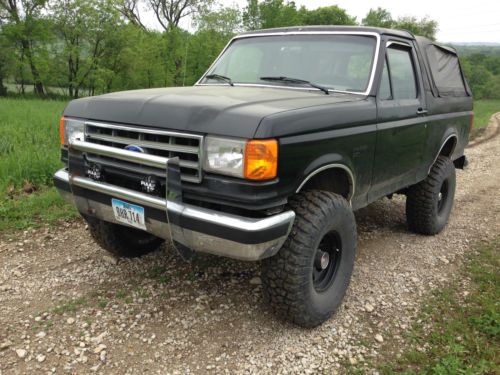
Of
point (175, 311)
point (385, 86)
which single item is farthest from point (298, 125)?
point (175, 311)

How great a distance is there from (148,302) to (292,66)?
2.20 m

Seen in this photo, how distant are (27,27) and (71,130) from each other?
34.4 meters

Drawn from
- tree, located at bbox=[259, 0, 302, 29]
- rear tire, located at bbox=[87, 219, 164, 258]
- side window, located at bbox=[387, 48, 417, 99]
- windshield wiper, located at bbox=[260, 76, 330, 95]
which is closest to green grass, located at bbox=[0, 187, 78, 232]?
rear tire, located at bbox=[87, 219, 164, 258]

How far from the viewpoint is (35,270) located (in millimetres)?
3592

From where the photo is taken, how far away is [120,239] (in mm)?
3641

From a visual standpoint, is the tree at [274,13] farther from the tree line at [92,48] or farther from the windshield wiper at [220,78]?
the windshield wiper at [220,78]

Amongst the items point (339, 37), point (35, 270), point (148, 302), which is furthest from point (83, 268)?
point (339, 37)

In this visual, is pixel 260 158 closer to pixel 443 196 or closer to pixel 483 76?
pixel 443 196

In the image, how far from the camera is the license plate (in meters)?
2.65

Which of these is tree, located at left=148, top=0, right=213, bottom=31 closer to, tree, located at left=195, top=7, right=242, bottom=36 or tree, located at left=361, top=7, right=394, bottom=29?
tree, located at left=195, top=7, right=242, bottom=36

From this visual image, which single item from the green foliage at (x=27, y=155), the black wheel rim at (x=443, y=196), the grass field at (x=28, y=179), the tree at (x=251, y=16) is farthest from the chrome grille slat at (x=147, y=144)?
the tree at (x=251, y=16)

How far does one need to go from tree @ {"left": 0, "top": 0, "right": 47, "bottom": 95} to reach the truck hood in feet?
109

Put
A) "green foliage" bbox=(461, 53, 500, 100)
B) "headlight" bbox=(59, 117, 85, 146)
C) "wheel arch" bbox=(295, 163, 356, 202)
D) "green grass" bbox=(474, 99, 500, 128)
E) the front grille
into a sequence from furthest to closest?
"green foliage" bbox=(461, 53, 500, 100) < "green grass" bbox=(474, 99, 500, 128) < "headlight" bbox=(59, 117, 85, 146) < "wheel arch" bbox=(295, 163, 356, 202) < the front grille

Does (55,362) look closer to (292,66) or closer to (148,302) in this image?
(148,302)
